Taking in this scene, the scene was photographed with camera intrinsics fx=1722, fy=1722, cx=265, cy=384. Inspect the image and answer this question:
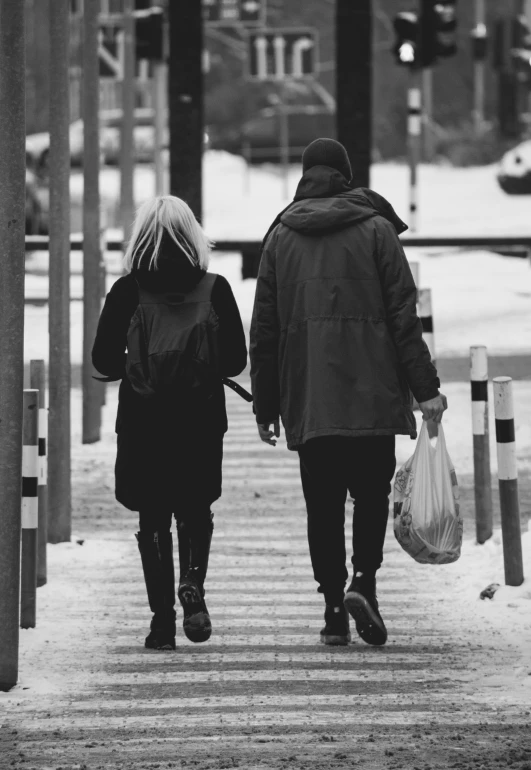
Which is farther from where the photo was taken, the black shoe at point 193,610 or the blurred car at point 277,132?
the blurred car at point 277,132

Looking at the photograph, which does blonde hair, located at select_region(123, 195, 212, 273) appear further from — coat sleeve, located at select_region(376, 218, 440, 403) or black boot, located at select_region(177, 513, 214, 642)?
black boot, located at select_region(177, 513, 214, 642)

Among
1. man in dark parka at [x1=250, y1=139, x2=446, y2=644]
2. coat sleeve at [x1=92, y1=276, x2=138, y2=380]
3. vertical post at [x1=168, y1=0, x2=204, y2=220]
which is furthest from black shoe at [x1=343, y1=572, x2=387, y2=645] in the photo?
vertical post at [x1=168, y1=0, x2=204, y2=220]

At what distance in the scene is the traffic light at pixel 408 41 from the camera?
2341cm

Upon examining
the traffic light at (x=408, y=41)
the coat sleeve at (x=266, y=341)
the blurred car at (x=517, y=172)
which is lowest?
the blurred car at (x=517, y=172)

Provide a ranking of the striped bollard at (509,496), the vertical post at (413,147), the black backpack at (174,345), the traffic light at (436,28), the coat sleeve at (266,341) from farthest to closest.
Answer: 1. the vertical post at (413,147)
2. the traffic light at (436,28)
3. the striped bollard at (509,496)
4. the coat sleeve at (266,341)
5. the black backpack at (174,345)

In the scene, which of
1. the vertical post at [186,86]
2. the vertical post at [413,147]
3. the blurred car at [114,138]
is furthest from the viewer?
the blurred car at [114,138]

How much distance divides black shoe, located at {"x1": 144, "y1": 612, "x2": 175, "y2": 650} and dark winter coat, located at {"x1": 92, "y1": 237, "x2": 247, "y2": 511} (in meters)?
0.41

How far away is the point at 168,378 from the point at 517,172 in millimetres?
30807

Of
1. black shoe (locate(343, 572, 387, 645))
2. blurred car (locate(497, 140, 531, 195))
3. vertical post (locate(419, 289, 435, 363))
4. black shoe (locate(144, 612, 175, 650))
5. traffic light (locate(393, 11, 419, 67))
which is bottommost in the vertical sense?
blurred car (locate(497, 140, 531, 195))

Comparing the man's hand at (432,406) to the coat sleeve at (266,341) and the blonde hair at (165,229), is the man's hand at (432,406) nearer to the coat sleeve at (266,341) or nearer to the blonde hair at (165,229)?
the coat sleeve at (266,341)

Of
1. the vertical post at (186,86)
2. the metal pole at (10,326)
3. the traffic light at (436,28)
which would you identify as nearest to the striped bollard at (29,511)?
the metal pole at (10,326)

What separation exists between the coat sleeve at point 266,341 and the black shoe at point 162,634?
0.79 meters

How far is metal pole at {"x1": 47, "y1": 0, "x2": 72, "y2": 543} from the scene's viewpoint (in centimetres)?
802

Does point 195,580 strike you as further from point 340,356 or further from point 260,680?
point 340,356
